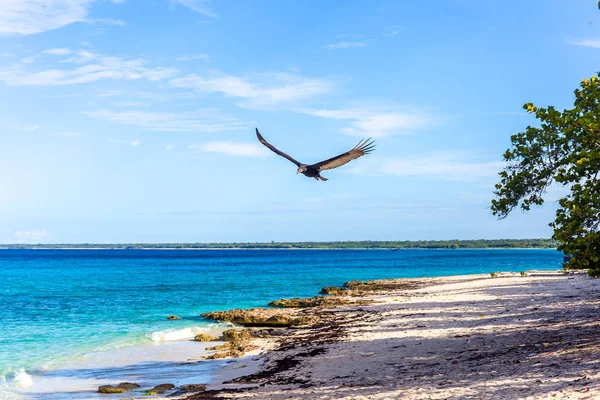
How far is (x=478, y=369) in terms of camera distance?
13961 mm

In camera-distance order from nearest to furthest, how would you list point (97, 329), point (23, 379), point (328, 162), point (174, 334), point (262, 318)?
point (328, 162)
point (23, 379)
point (174, 334)
point (262, 318)
point (97, 329)

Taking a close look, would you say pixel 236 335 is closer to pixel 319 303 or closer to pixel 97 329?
pixel 97 329

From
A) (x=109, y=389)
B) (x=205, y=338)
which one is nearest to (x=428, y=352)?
(x=109, y=389)

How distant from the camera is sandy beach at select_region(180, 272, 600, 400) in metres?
12.3

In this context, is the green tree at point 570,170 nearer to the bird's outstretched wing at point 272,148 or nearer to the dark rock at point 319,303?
the bird's outstretched wing at point 272,148

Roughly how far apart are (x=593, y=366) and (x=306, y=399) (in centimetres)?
642

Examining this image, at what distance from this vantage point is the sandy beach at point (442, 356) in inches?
484

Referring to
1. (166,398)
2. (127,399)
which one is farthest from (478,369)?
(127,399)

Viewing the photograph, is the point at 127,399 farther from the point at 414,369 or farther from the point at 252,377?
the point at 414,369

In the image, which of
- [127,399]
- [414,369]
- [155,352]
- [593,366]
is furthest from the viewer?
[155,352]

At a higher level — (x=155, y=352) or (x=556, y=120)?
(x=556, y=120)

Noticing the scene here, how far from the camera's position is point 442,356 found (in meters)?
16.4

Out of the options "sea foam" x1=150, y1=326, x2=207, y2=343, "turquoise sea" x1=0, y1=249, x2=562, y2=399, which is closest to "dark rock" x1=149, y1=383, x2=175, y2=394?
"turquoise sea" x1=0, y1=249, x2=562, y2=399

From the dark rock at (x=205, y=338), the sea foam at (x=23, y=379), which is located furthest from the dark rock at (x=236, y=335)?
the sea foam at (x=23, y=379)
